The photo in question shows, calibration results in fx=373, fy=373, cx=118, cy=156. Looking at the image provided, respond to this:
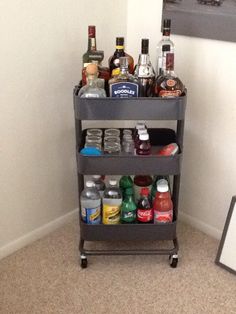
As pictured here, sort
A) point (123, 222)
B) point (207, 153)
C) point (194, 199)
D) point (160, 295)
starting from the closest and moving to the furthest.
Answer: point (160, 295) < point (123, 222) < point (207, 153) < point (194, 199)

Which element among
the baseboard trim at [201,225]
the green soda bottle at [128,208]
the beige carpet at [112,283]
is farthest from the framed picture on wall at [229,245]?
the green soda bottle at [128,208]

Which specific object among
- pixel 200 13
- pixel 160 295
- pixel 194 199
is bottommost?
pixel 160 295

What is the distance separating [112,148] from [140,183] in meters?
0.23

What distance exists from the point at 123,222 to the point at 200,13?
923 millimetres

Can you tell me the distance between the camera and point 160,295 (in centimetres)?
151

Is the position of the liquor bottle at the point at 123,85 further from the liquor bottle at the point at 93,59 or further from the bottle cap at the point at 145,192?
the bottle cap at the point at 145,192

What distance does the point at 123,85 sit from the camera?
1370 mm

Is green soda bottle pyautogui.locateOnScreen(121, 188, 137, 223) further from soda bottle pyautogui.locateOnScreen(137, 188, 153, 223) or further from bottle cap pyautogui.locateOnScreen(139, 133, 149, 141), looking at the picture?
bottle cap pyautogui.locateOnScreen(139, 133, 149, 141)

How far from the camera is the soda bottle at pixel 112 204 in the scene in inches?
61.6

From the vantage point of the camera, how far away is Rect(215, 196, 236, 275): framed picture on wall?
1.60 metres

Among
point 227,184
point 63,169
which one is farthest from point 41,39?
point 227,184

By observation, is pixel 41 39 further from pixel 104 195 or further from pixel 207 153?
pixel 207 153

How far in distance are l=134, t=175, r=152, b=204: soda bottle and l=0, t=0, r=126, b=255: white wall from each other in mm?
382

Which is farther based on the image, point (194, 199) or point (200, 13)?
point (194, 199)
